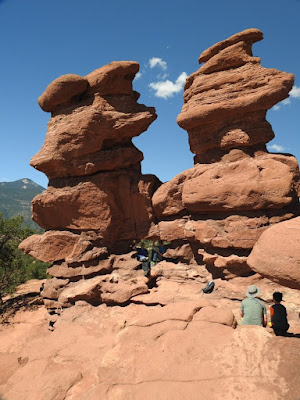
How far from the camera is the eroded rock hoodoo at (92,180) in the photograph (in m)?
11.5

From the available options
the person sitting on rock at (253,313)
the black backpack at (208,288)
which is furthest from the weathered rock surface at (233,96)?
the person sitting on rock at (253,313)

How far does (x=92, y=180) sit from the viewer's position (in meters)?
11.8

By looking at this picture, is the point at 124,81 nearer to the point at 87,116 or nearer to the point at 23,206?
the point at 87,116

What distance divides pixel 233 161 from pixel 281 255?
6.38 m

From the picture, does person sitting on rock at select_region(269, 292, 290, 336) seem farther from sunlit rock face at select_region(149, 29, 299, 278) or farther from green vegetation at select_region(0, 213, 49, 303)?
green vegetation at select_region(0, 213, 49, 303)

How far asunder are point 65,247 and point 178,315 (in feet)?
25.2

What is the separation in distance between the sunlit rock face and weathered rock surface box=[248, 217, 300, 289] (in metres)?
4.73

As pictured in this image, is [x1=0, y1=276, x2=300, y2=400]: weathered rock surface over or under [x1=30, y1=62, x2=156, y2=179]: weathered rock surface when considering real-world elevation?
under

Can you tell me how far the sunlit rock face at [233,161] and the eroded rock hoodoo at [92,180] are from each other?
8.61ft

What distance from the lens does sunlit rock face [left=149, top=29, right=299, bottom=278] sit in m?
8.68

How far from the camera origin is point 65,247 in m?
12.1

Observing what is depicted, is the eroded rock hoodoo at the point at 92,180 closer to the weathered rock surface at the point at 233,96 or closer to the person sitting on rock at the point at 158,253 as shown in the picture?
the person sitting on rock at the point at 158,253

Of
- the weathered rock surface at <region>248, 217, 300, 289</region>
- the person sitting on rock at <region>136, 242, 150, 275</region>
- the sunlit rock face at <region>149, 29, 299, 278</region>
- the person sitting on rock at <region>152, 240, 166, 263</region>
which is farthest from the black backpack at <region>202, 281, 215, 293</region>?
the weathered rock surface at <region>248, 217, 300, 289</region>

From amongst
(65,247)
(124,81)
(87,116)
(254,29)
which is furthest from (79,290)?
(254,29)
